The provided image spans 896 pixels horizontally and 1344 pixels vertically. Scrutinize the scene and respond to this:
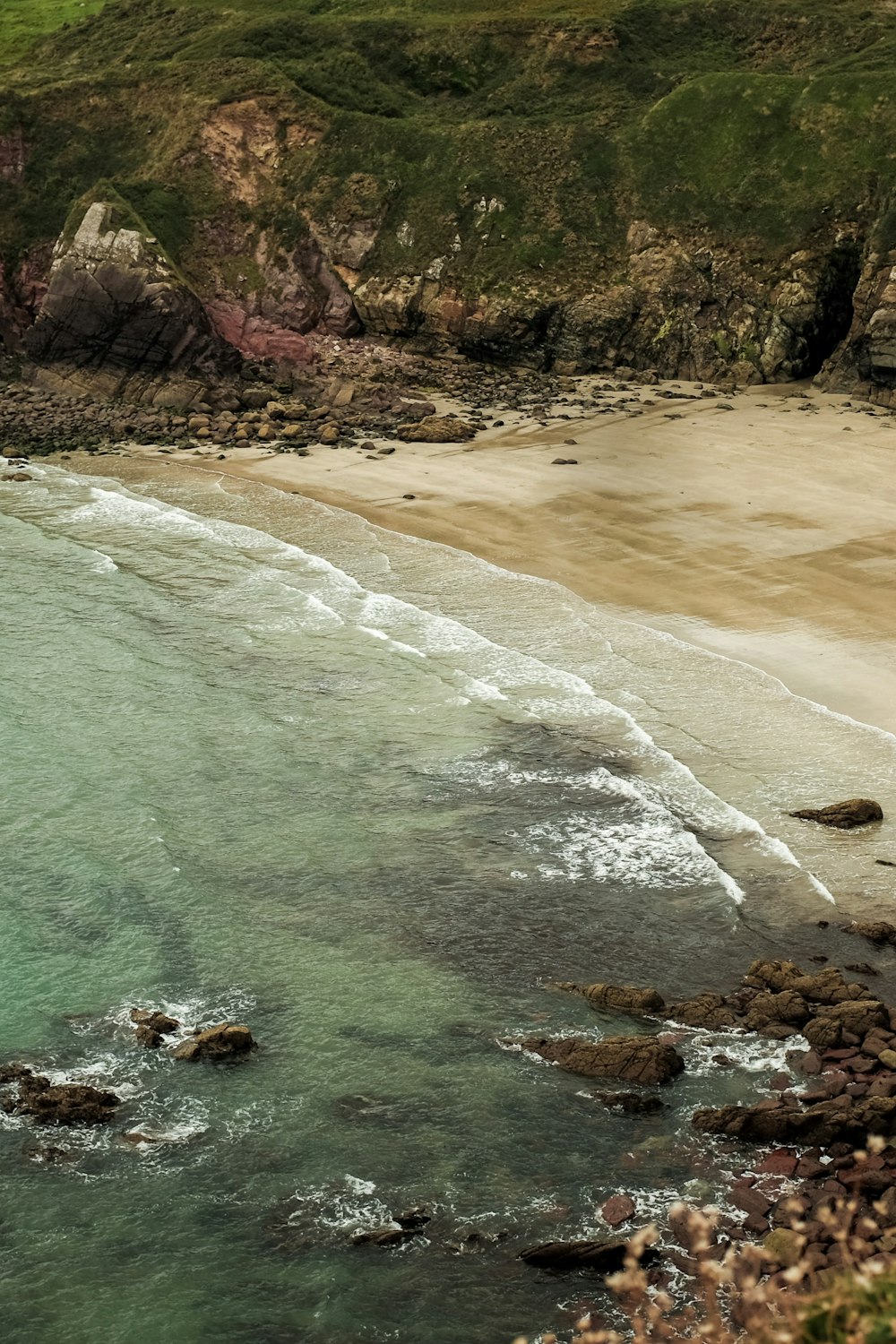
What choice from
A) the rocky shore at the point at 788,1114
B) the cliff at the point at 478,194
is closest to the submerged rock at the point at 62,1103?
the rocky shore at the point at 788,1114

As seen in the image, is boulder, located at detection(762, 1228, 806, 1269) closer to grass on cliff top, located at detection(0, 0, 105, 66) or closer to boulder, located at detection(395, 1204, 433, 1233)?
boulder, located at detection(395, 1204, 433, 1233)

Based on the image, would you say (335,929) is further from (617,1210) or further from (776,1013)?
(617,1210)

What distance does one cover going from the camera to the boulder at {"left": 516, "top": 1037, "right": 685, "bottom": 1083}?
15.8m

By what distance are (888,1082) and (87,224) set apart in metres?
53.8

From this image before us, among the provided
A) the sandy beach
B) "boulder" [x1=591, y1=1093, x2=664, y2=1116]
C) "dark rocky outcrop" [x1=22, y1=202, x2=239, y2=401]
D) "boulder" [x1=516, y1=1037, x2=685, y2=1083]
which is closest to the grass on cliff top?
"dark rocky outcrop" [x1=22, y1=202, x2=239, y2=401]

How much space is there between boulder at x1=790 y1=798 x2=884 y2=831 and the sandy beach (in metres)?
4.07

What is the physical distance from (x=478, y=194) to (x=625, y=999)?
2073 inches

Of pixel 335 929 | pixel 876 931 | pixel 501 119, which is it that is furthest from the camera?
pixel 501 119

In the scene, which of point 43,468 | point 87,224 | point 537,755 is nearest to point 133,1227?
point 537,755

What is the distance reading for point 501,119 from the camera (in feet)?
218

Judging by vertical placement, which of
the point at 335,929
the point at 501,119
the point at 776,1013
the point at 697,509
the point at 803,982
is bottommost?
the point at 335,929

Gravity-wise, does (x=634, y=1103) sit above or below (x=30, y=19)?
below

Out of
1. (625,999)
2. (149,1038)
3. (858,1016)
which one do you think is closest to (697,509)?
(625,999)

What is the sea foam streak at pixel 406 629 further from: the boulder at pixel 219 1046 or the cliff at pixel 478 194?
the cliff at pixel 478 194
